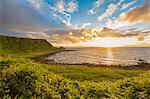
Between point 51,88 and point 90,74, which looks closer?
point 51,88

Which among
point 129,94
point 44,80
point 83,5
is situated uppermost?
point 83,5

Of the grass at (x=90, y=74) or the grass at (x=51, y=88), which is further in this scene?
the grass at (x=90, y=74)

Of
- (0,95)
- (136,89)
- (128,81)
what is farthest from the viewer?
(128,81)

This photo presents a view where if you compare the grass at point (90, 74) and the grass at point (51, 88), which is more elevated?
the grass at point (51, 88)

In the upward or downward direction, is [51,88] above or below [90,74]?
above

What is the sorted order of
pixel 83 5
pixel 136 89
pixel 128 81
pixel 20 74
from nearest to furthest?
pixel 20 74 < pixel 136 89 < pixel 128 81 < pixel 83 5

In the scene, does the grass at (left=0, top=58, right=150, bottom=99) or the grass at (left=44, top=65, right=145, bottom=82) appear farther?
the grass at (left=44, top=65, right=145, bottom=82)

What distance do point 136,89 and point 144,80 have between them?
1.94ft

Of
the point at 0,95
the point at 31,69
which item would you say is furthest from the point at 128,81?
the point at 0,95

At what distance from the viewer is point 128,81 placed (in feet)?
29.8

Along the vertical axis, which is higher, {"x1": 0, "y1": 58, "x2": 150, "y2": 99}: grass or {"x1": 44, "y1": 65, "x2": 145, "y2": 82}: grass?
{"x1": 0, "y1": 58, "x2": 150, "y2": 99}: grass

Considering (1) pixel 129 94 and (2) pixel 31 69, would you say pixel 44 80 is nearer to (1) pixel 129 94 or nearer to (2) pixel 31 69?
(2) pixel 31 69

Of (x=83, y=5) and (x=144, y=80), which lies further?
(x=83, y=5)

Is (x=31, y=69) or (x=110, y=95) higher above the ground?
(x=31, y=69)
